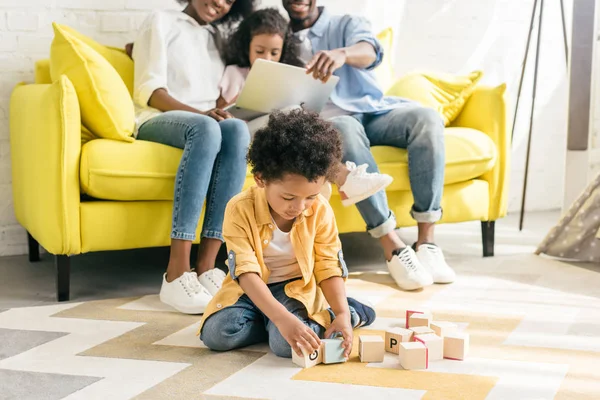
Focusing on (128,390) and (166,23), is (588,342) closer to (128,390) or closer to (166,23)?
(128,390)

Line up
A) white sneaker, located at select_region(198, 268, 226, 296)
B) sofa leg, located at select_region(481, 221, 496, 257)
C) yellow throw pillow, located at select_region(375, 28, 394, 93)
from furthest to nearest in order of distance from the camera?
yellow throw pillow, located at select_region(375, 28, 394, 93)
sofa leg, located at select_region(481, 221, 496, 257)
white sneaker, located at select_region(198, 268, 226, 296)

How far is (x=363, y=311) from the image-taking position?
5.94 ft

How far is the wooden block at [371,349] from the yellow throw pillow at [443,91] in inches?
54.2

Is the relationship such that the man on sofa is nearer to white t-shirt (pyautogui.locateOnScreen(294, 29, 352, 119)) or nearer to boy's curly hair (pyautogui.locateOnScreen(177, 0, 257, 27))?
white t-shirt (pyautogui.locateOnScreen(294, 29, 352, 119))

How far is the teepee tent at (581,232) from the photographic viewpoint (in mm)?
2627

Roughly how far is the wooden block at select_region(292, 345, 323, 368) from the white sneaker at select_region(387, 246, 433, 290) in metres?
0.75

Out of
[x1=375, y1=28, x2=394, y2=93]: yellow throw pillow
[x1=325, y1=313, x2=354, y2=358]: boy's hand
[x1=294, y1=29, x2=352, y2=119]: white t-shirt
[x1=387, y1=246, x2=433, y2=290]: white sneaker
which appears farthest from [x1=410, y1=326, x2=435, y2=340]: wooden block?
[x1=375, y1=28, x2=394, y2=93]: yellow throw pillow

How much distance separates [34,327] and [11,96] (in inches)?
40.2

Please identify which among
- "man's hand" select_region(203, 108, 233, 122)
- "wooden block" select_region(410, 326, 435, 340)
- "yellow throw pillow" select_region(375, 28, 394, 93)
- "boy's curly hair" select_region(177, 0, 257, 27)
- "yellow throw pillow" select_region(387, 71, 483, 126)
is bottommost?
"wooden block" select_region(410, 326, 435, 340)

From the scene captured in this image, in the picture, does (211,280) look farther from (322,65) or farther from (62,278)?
(322,65)

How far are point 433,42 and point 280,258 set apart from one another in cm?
214

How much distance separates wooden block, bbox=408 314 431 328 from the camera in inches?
67.6

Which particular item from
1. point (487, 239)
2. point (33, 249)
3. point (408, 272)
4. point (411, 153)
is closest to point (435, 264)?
point (408, 272)

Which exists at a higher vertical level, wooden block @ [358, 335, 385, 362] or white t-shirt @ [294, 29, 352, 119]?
white t-shirt @ [294, 29, 352, 119]
